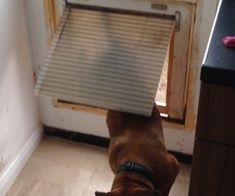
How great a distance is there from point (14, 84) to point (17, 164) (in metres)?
0.37

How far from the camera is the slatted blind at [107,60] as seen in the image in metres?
1.33

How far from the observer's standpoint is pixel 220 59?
763 mm

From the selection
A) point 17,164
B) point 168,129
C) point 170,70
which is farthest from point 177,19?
point 17,164

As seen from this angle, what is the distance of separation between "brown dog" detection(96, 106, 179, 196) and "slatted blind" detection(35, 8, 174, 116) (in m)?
0.08

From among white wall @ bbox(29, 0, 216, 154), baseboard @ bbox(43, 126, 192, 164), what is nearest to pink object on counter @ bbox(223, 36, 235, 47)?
white wall @ bbox(29, 0, 216, 154)

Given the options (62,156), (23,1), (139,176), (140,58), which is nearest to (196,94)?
(140,58)

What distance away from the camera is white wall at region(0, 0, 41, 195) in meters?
1.53

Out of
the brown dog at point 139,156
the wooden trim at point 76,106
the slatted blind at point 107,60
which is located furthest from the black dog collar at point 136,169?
the wooden trim at point 76,106

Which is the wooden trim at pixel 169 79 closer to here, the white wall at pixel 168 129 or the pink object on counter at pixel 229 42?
the white wall at pixel 168 129

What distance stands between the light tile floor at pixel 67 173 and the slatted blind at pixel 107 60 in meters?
0.49

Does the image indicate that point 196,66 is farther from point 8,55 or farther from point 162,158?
point 8,55

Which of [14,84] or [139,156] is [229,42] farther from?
[14,84]

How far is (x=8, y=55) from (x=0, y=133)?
1.04ft

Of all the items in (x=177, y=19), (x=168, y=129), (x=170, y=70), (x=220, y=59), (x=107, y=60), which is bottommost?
(x=168, y=129)
